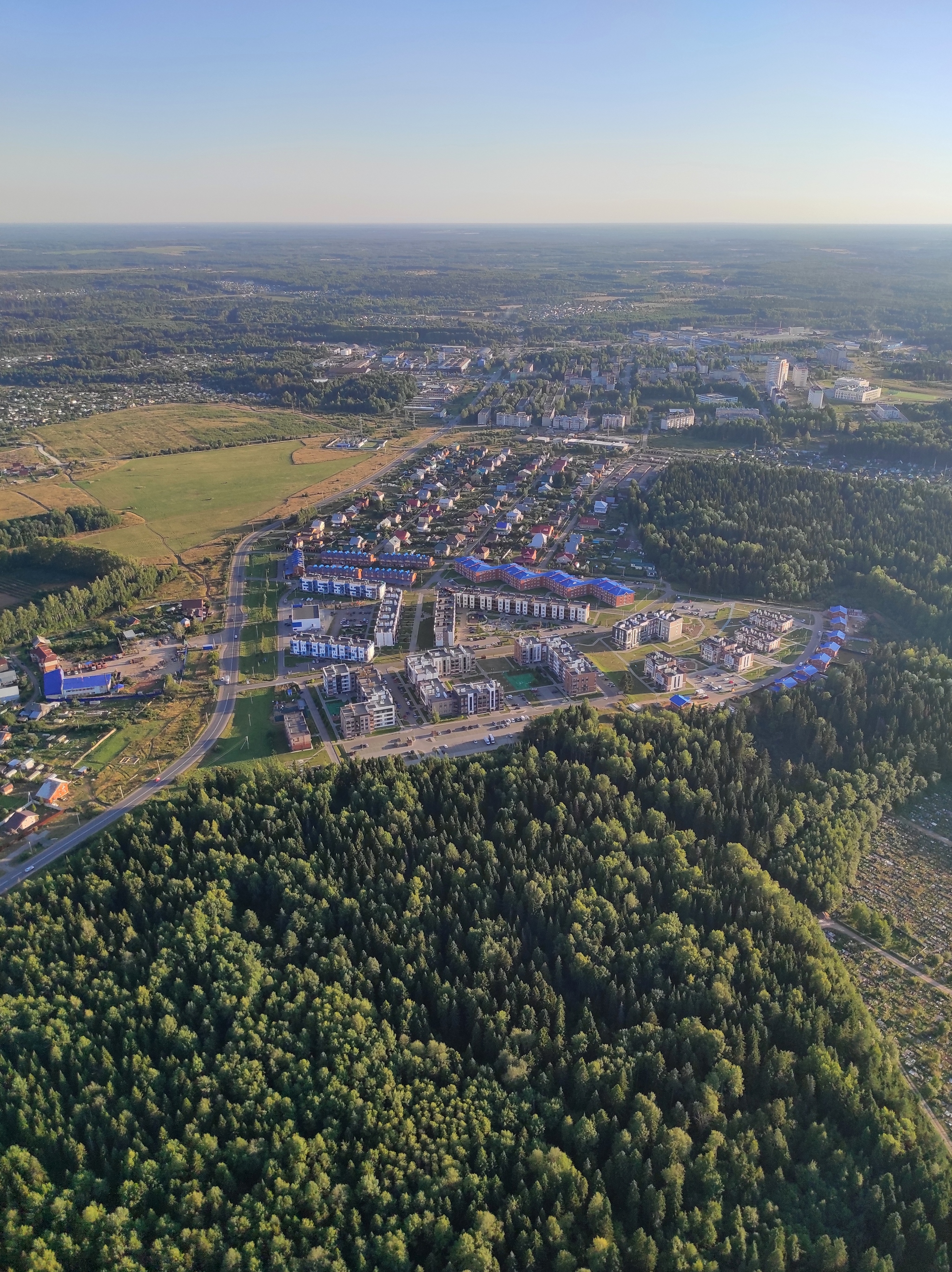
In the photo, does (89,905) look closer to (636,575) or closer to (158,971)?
(158,971)

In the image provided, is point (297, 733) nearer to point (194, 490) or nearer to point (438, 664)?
point (438, 664)

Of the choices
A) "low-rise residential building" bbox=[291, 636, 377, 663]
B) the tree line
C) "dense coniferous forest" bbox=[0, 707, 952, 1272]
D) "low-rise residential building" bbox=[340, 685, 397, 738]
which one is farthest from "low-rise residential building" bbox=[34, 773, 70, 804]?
the tree line

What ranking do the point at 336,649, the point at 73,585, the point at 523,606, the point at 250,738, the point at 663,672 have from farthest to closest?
the point at 73,585 < the point at 523,606 < the point at 336,649 < the point at 663,672 < the point at 250,738

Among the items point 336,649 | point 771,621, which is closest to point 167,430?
point 336,649

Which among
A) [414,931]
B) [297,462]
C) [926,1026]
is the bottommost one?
[926,1026]

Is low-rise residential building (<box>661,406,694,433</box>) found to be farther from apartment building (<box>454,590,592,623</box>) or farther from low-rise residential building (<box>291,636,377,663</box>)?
low-rise residential building (<box>291,636,377,663</box>)

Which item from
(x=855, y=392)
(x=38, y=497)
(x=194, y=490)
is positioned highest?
(x=855, y=392)

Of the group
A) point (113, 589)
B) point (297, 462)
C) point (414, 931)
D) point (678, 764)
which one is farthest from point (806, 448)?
point (414, 931)
